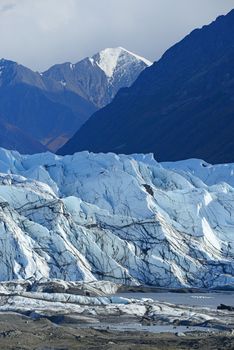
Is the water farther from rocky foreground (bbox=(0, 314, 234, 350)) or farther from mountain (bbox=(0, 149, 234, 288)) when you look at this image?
rocky foreground (bbox=(0, 314, 234, 350))

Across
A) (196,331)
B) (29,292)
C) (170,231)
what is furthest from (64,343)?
(170,231)

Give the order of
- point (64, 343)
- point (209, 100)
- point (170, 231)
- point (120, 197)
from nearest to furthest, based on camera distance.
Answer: point (64, 343)
point (170, 231)
point (120, 197)
point (209, 100)

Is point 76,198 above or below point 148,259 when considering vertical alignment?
above

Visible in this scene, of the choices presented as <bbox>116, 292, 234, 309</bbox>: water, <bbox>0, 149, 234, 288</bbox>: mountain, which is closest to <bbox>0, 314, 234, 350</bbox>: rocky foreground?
<bbox>116, 292, 234, 309</bbox>: water

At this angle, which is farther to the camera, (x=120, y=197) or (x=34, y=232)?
(x=120, y=197)

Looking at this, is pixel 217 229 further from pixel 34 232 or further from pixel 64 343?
pixel 64 343

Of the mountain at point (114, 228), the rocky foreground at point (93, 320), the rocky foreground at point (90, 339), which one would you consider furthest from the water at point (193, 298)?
the rocky foreground at point (90, 339)

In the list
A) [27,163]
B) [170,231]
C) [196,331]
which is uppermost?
[27,163]

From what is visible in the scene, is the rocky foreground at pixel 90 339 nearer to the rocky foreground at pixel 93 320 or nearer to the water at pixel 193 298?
the rocky foreground at pixel 93 320

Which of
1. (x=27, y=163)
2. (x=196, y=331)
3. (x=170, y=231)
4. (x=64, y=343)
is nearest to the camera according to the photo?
(x=64, y=343)

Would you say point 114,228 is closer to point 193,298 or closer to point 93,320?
point 193,298
